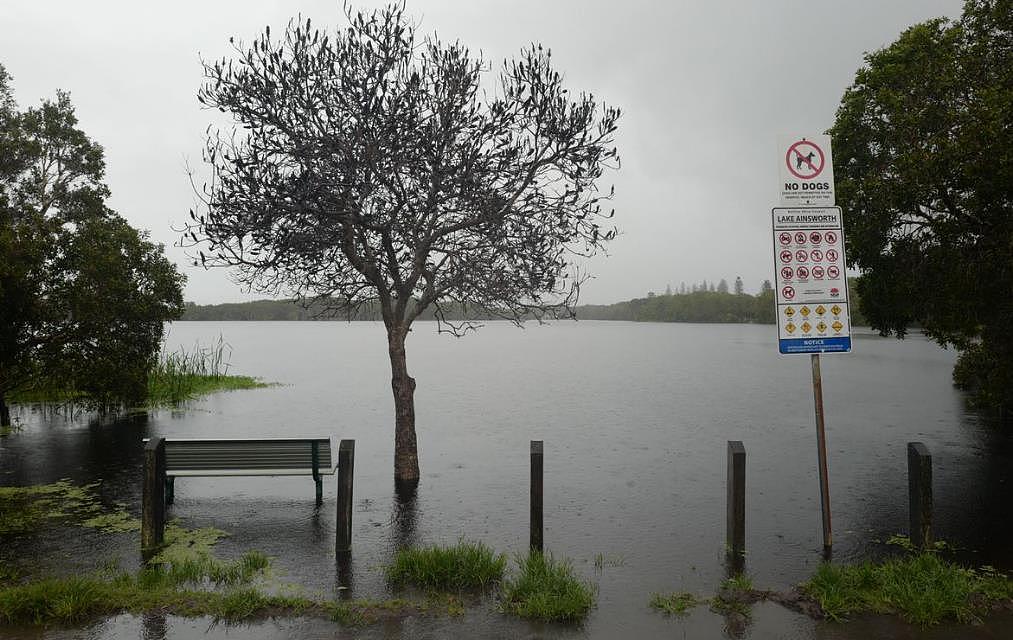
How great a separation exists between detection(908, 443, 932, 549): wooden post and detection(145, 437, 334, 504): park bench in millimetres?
7636

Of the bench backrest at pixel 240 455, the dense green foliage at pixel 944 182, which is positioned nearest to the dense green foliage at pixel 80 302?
the bench backrest at pixel 240 455

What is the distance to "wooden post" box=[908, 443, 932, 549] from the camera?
24.4 ft

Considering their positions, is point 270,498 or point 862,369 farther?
point 862,369

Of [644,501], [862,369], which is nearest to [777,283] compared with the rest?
[644,501]

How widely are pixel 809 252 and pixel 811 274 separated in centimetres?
26

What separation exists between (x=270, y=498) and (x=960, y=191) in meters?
13.2

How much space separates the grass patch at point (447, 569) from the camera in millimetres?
6816

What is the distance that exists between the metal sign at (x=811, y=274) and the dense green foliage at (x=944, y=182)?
445cm

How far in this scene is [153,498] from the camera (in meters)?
7.94

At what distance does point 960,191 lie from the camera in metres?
12.4

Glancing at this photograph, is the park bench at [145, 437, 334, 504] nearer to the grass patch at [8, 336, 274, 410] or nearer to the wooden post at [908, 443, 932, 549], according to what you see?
the wooden post at [908, 443, 932, 549]

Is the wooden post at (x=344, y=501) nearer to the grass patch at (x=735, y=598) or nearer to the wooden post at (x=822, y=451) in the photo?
the grass patch at (x=735, y=598)

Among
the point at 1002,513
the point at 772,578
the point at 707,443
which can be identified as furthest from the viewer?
the point at 707,443

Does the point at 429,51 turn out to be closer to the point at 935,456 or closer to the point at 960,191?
the point at 960,191
